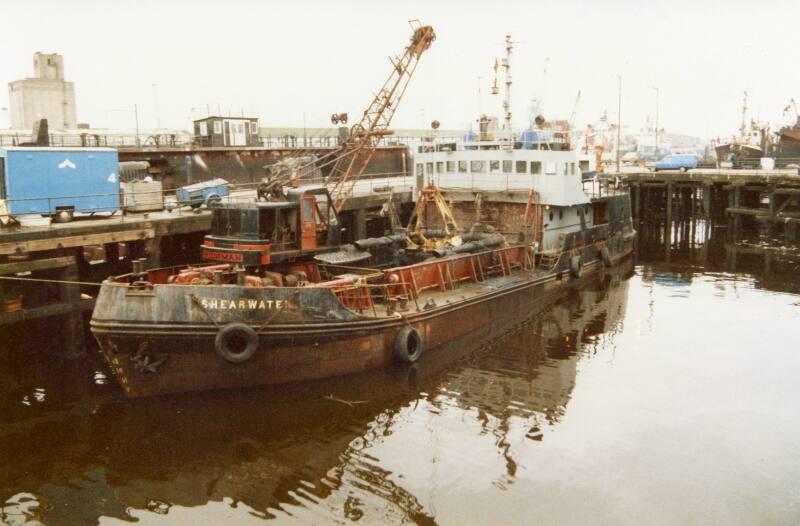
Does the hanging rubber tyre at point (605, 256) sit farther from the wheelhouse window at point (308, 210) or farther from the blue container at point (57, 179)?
the blue container at point (57, 179)

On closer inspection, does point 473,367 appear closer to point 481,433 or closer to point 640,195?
point 481,433

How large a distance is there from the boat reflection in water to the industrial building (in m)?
42.9

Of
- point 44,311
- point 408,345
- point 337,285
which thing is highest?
point 337,285

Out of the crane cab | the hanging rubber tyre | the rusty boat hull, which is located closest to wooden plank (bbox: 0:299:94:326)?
the rusty boat hull

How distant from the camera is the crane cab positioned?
14.3 meters

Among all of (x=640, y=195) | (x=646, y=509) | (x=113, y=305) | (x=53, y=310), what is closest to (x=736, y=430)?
(x=646, y=509)

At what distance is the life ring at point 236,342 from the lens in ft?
39.2

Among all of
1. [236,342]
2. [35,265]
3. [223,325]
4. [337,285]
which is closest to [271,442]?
[236,342]

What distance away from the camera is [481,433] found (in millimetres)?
11617

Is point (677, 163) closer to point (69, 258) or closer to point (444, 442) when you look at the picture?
point (444, 442)

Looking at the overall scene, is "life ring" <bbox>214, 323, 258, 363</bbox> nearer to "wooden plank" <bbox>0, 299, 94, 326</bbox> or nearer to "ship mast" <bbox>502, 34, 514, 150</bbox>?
"wooden plank" <bbox>0, 299, 94, 326</bbox>

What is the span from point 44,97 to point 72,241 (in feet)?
141

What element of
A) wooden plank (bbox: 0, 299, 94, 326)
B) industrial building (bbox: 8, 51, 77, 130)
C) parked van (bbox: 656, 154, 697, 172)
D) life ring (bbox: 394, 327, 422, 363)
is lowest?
life ring (bbox: 394, 327, 422, 363)

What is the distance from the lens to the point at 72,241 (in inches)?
585
